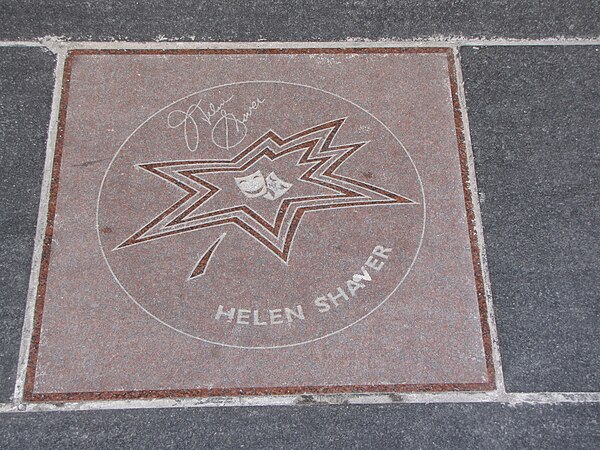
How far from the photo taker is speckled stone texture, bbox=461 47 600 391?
91.3 inches

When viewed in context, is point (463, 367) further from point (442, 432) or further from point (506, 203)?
point (506, 203)

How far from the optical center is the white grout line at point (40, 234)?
2.23 m

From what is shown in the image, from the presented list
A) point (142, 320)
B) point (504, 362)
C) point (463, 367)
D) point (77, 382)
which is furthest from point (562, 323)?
point (77, 382)

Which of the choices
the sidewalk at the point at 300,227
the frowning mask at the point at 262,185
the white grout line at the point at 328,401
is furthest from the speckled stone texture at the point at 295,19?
the white grout line at the point at 328,401

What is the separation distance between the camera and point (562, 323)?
2.35 meters

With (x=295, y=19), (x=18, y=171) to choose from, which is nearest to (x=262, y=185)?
(x=295, y=19)

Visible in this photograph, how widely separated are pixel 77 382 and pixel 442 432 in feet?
4.71

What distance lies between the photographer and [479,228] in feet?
8.11

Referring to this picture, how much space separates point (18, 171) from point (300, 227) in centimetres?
128

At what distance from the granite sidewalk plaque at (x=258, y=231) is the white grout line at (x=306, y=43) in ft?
0.15

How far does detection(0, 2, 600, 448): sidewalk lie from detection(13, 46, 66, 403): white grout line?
0.01 metres

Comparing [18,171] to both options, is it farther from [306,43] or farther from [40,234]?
[306,43]

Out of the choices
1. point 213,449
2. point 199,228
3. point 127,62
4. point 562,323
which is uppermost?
point 127,62
